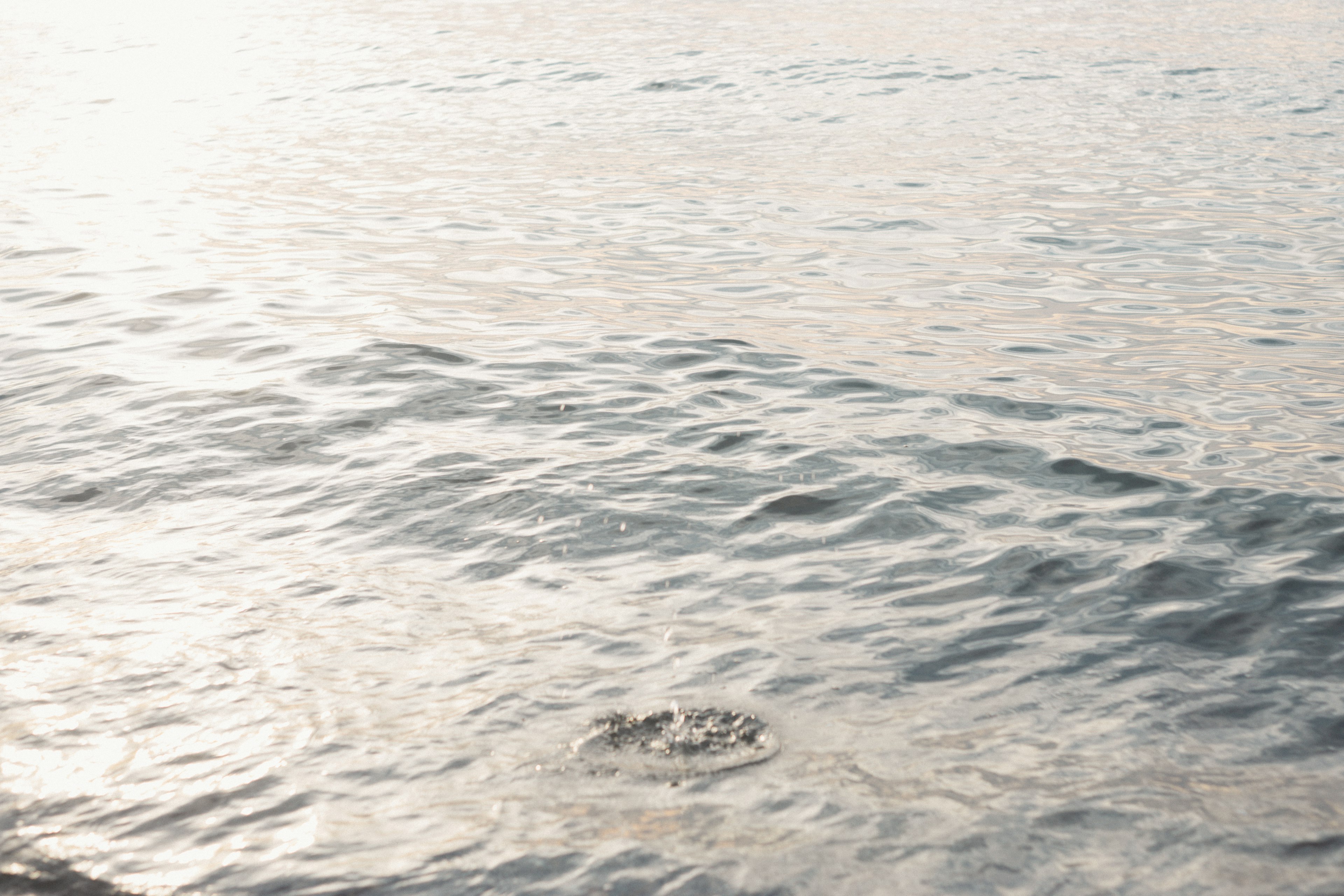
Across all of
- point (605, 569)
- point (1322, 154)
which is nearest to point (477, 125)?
point (1322, 154)

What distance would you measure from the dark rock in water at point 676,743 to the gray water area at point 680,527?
69mm

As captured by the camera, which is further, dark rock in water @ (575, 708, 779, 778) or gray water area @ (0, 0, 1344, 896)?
dark rock in water @ (575, 708, 779, 778)

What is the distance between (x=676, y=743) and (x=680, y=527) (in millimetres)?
1858

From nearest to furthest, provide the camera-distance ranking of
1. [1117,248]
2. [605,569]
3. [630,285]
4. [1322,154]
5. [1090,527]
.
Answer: [605,569]
[1090,527]
[630,285]
[1117,248]
[1322,154]

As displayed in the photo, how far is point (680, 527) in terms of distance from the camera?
575 cm

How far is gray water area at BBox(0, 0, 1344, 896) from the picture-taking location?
11.7ft

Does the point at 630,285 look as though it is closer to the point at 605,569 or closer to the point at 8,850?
the point at 605,569

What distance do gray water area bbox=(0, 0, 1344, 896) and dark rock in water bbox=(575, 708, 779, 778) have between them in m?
0.07

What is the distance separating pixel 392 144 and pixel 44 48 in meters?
17.6

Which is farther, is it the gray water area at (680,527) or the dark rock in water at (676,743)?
the dark rock in water at (676,743)

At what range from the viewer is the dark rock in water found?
385 cm

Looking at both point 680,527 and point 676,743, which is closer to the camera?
point 676,743

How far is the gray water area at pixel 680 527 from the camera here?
11.7 ft

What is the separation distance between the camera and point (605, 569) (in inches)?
209
